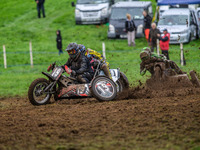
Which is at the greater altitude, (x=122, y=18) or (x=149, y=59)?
(x=122, y=18)

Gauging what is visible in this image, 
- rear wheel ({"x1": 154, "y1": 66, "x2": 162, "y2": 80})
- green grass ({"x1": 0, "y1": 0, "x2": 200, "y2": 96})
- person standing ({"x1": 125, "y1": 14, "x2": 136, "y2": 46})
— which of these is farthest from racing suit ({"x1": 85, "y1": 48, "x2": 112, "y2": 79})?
person standing ({"x1": 125, "y1": 14, "x2": 136, "y2": 46})

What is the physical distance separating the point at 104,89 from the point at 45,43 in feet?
52.6

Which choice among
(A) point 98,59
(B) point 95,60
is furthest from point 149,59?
(B) point 95,60

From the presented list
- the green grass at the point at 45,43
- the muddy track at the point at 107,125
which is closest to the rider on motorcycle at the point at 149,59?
the muddy track at the point at 107,125

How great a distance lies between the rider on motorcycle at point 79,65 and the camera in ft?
38.5

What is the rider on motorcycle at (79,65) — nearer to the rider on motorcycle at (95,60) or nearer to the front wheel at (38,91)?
the rider on motorcycle at (95,60)

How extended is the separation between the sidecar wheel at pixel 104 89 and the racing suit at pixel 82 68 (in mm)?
519

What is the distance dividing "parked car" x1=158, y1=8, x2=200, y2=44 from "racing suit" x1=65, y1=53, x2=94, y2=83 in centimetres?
1250

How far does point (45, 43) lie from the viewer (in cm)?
2695

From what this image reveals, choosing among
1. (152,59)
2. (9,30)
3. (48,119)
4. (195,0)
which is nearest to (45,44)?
(9,30)

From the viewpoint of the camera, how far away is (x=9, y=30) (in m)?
30.3

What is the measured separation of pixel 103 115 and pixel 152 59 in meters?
4.49

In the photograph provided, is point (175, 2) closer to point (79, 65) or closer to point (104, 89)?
point (79, 65)

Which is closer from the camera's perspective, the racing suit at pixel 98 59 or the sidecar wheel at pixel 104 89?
the sidecar wheel at pixel 104 89
